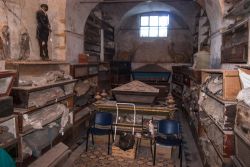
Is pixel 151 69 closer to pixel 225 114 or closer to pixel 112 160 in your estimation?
pixel 112 160

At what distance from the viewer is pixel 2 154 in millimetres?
2752

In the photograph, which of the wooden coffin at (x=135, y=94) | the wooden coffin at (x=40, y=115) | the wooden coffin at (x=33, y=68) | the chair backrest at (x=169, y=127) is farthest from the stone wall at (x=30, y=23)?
the chair backrest at (x=169, y=127)

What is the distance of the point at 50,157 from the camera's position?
4188mm

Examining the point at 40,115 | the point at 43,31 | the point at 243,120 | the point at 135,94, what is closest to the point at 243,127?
the point at 243,120

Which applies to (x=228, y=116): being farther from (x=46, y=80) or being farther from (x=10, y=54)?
(x=10, y=54)

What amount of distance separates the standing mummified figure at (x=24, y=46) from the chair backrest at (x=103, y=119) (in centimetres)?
205

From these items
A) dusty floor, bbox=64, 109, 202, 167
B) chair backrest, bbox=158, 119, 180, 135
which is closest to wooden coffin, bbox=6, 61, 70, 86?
dusty floor, bbox=64, 109, 202, 167

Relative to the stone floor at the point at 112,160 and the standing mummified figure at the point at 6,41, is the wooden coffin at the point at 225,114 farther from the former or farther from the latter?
the standing mummified figure at the point at 6,41

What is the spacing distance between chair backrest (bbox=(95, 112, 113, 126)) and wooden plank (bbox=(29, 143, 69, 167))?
1017mm

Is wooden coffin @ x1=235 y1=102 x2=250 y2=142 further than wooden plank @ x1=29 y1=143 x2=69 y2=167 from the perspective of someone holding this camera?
No

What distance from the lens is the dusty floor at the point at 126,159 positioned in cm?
475

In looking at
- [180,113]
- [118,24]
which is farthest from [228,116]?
[118,24]

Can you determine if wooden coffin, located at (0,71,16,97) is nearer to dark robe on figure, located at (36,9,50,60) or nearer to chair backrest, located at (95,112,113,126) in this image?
dark robe on figure, located at (36,9,50,60)

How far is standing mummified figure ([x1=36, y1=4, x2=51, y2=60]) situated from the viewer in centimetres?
511
